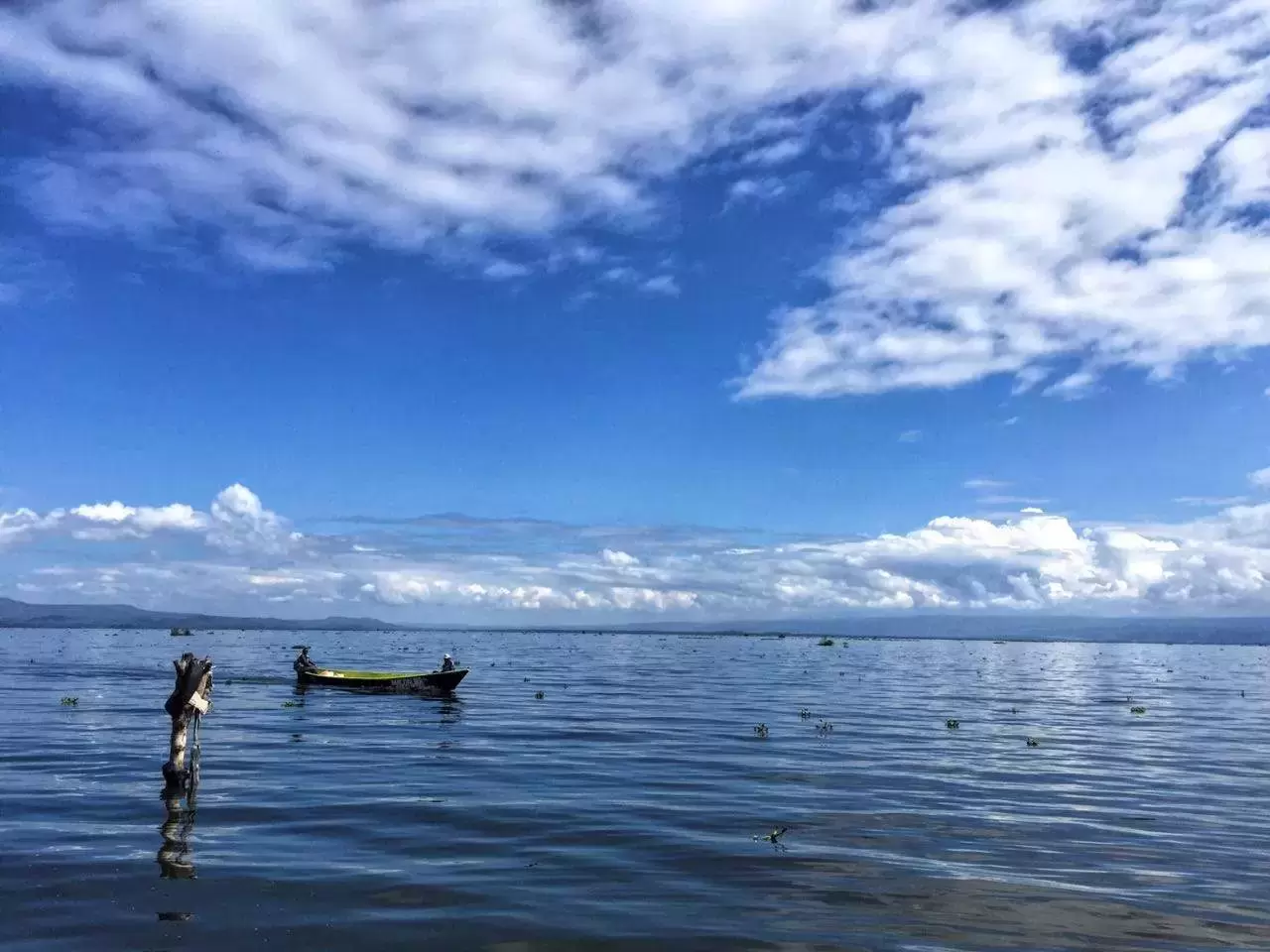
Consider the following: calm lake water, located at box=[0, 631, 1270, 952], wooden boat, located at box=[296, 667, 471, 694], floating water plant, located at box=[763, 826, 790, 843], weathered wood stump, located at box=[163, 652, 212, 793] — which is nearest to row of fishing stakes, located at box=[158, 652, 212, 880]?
weathered wood stump, located at box=[163, 652, 212, 793]

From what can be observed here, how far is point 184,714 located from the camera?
2550 centimetres

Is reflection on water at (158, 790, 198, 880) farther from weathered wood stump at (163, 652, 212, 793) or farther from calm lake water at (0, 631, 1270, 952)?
weathered wood stump at (163, 652, 212, 793)

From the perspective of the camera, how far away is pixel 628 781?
A: 2888 cm

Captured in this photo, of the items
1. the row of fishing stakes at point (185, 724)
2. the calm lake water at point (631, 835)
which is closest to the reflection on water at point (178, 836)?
the row of fishing stakes at point (185, 724)

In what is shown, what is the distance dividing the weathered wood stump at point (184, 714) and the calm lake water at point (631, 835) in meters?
0.86

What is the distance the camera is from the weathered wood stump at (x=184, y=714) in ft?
83.4

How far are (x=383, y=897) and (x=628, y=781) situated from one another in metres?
13.3

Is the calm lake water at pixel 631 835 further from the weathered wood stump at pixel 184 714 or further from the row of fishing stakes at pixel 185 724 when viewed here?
the weathered wood stump at pixel 184 714

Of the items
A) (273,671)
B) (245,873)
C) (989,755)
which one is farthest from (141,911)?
(273,671)

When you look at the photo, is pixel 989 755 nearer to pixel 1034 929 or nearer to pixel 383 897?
pixel 1034 929

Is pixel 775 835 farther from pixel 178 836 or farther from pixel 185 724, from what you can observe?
pixel 185 724

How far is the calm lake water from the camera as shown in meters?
15.5

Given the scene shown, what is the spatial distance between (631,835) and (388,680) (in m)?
44.0

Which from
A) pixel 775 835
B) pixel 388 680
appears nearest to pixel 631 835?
pixel 775 835
